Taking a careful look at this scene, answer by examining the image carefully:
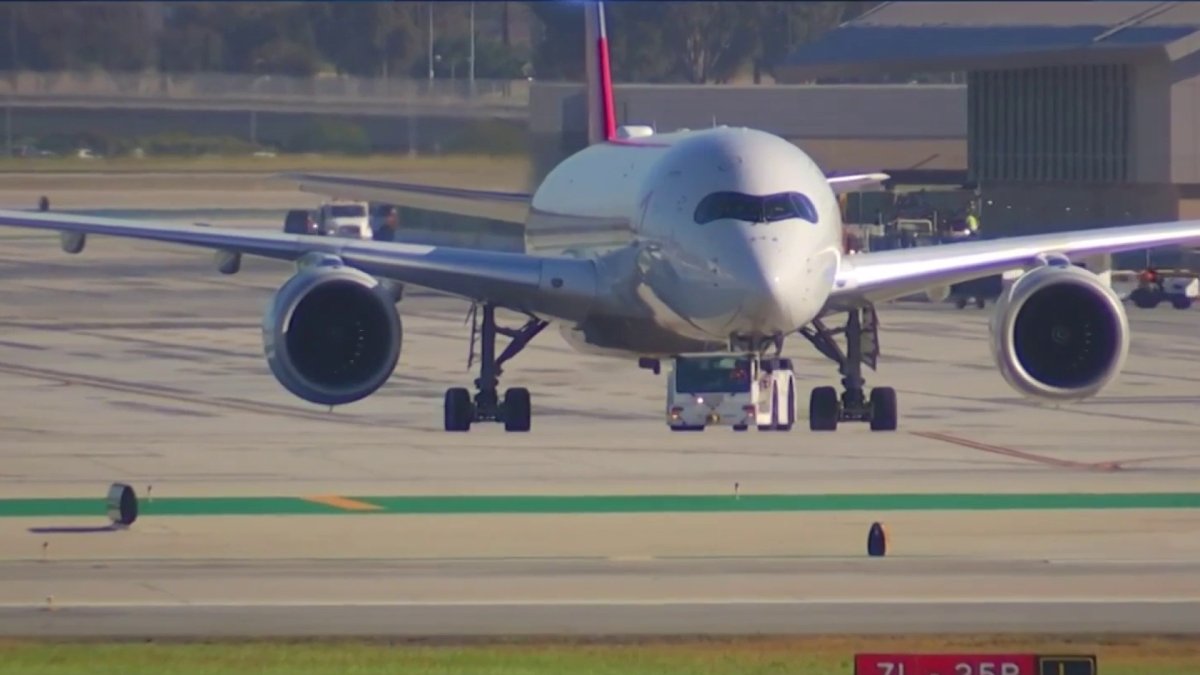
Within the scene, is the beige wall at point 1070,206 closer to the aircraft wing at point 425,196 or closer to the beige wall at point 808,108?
the beige wall at point 808,108

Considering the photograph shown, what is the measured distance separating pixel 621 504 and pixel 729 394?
17.3 feet

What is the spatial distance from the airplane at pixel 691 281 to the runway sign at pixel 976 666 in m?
15.1

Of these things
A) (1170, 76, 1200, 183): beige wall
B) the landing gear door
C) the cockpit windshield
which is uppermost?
(1170, 76, 1200, 183): beige wall

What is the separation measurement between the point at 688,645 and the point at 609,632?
881mm

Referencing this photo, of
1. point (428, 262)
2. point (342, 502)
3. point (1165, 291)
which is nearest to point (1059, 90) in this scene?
point (1165, 291)

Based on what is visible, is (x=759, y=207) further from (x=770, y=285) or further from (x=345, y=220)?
(x=345, y=220)

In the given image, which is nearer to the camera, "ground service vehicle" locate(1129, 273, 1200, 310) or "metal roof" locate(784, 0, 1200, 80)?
"ground service vehicle" locate(1129, 273, 1200, 310)

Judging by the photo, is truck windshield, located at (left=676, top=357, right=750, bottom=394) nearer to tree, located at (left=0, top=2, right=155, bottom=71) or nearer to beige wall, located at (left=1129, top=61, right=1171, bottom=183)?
tree, located at (left=0, top=2, right=155, bottom=71)

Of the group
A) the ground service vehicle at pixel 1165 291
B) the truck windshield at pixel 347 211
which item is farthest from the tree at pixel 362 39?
the ground service vehicle at pixel 1165 291

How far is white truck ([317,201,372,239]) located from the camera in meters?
76.3

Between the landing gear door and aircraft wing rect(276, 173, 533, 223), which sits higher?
aircraft wing rect(276, 173, 533, 223)

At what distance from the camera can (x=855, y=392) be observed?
31844 millimetres

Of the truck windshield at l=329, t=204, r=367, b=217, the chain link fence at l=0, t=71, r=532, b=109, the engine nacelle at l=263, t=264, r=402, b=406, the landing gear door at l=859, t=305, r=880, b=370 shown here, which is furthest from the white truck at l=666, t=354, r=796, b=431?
the truck windshield at l=329, t=204, r=367, b=217

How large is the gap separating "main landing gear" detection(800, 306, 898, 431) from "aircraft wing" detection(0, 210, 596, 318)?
11.2ft
